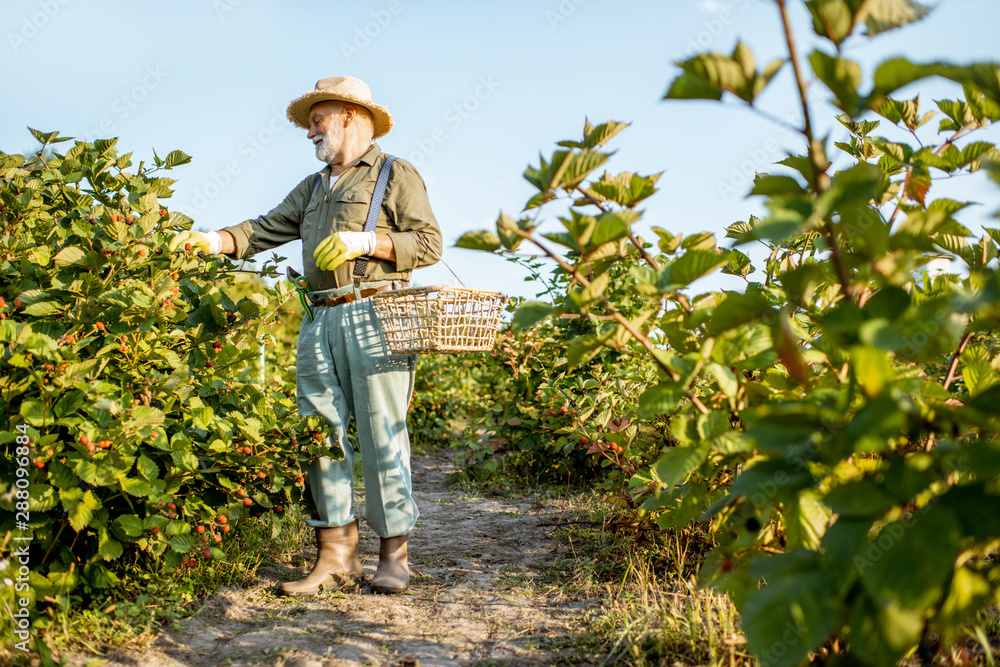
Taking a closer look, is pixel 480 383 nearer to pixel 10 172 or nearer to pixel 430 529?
pixel 430 529

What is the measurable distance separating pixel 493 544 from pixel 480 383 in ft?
9.65

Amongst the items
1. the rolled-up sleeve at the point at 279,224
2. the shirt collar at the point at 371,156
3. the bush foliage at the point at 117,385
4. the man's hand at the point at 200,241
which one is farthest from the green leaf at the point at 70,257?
the shirt collar at the point at 371,156

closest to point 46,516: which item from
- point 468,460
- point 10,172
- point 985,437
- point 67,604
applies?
point 67,604

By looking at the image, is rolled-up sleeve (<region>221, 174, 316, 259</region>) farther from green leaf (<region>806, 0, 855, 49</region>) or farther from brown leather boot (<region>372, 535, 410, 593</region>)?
green leaf (<region>806, 0, 855, 49</region>)

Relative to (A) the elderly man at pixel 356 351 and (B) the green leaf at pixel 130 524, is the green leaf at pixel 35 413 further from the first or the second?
(A) the elderly man at pixel 356 351

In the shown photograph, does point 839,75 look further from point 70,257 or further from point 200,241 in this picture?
point 200,241

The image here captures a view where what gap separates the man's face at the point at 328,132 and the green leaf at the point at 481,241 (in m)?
1.65

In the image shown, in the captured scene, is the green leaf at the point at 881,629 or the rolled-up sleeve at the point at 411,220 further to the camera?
the rolled-up sleeve at the point at 411,220

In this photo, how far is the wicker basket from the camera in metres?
2.41

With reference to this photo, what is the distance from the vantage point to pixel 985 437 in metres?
1.29

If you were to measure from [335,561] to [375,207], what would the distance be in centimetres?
138

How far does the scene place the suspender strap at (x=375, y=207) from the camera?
2654 millimetres

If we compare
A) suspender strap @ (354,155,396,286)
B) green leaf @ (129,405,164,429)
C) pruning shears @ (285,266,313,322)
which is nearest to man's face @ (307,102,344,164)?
suspender strap @ (354,155,396,286)

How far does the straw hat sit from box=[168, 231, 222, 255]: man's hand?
69 cm
